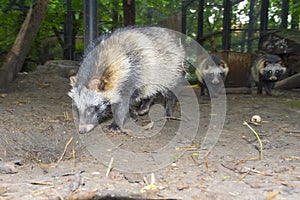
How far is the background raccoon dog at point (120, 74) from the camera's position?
152 inches

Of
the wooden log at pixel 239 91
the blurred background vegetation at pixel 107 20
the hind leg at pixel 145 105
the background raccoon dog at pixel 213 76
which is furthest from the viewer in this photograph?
the blurred background vegetation at pixel 107 20

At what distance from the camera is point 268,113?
508 cm

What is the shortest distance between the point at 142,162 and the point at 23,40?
14.0 ft

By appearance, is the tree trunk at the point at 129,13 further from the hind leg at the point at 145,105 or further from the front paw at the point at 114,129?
the front paw at the point at 114,129

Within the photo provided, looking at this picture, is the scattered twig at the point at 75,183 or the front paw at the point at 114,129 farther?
the front paw at the point at 114,129

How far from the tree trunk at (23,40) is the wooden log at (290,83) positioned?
5.41 m

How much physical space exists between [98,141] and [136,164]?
82 centimetres

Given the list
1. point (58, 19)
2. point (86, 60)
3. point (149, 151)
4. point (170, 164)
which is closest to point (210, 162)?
point (170, 164)

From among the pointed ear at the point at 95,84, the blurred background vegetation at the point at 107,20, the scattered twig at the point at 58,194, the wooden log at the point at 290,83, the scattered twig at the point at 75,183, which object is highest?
the blurred background vegetation at the point at 107,20

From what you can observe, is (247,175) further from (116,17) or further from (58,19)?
(116,17)

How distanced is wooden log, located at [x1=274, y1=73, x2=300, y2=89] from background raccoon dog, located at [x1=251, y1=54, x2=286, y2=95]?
1.58 ft

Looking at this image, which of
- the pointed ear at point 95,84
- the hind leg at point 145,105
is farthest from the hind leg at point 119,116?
the hind leg at point 145,105

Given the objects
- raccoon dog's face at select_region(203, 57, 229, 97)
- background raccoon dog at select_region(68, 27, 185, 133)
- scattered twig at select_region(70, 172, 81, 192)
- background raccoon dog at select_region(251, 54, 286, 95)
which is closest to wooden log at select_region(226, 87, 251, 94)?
background raccoon dog at select_region(251, 54, 286, 95)

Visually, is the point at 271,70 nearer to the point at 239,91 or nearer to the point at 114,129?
the point at 239,91
